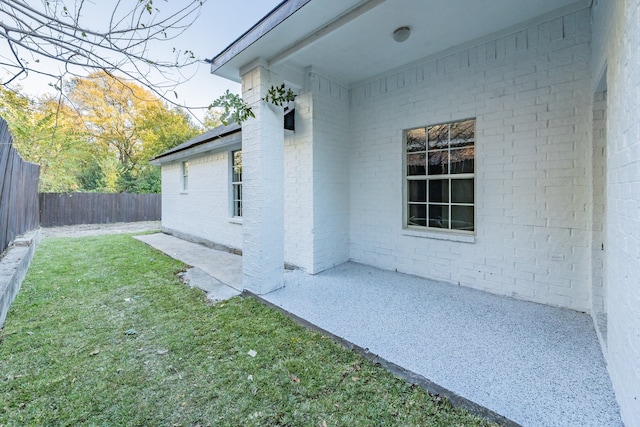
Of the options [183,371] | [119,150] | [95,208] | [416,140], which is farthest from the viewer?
[119,150]

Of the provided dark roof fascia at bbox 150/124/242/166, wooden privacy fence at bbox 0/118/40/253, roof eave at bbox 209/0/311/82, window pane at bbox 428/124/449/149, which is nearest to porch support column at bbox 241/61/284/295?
roof eave at bbox 209/0/311/82

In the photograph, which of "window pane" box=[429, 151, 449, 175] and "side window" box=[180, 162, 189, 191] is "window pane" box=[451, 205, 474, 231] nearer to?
"window pane" box=[429, 151, 449, 175]

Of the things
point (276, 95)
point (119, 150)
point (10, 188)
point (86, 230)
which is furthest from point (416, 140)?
point (119, 150)

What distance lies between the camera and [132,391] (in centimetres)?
237

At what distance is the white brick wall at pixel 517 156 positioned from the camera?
3.52 metres

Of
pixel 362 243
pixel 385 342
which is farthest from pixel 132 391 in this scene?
pixel 362 243

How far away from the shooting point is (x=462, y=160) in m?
4.55

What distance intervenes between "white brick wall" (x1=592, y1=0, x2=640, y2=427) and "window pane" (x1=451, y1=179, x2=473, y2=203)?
2.12m

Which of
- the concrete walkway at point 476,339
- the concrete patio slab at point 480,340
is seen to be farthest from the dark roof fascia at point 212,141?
the concrete patio slab at point 480,340

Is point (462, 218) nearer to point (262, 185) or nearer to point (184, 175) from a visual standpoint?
point (262, 185)

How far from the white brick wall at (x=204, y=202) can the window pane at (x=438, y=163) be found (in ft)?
15.6

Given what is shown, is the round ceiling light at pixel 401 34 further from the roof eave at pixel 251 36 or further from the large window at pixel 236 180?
the large window at pixel 236 180

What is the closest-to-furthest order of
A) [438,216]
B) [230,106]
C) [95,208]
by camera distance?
[230,106] → [438,216] → [95,208]

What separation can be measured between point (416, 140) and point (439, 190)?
979 millimetres
